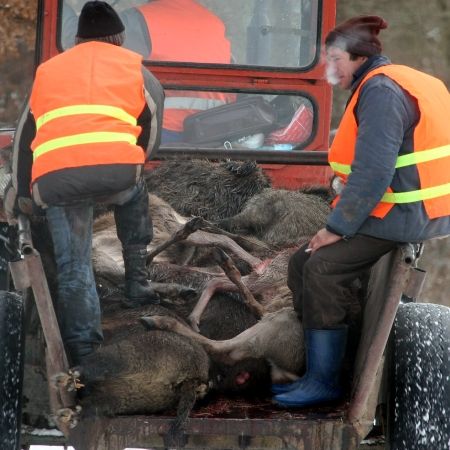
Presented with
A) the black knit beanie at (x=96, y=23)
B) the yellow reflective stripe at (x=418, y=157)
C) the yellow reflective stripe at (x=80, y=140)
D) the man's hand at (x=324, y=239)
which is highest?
the black knit beanie at (x=96, y=23)

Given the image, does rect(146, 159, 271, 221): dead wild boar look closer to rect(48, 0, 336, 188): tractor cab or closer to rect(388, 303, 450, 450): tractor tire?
rect(48, 0, 336, 188): tractor cab

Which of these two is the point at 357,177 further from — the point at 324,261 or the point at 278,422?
the point at 278,422

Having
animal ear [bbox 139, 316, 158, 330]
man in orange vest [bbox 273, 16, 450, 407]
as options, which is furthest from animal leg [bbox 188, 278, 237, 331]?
man in orange vest [bbox 273, 16, 450, 407]

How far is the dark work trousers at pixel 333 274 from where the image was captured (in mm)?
4113

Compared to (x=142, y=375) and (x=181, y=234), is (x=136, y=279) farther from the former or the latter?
(x=142, y=375)

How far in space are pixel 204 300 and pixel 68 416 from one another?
37.2 inches

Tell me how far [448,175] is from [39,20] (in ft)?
10.00

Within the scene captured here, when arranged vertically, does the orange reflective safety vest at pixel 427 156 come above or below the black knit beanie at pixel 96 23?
below

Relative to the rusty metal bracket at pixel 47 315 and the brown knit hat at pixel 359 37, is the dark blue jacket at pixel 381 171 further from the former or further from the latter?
the rusty metal bracket at pixel 47 315

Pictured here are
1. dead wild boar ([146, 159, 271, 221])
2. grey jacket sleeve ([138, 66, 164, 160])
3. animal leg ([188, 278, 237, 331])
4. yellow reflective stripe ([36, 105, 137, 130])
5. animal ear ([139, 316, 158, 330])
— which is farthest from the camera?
dead wild boar ([146, 159, 271, 221])

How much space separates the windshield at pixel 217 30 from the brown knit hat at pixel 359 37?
202 cm

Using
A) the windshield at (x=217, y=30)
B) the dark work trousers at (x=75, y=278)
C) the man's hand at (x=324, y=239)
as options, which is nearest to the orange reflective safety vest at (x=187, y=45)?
the windshield at (x=217, y=30)

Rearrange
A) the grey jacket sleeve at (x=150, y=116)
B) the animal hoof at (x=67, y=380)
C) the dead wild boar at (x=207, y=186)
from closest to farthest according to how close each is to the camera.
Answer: the animal hoof at (x=67, y=380) → the grey jacket sleeve at (x=150, y=116) → the dead wild boar at (x=207, y=186)

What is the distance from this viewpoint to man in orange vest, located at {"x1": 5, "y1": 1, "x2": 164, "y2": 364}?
158 inches
